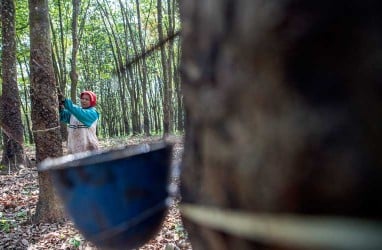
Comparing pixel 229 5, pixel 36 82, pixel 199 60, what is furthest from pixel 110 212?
pixel 36 82

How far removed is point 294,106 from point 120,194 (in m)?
0.87

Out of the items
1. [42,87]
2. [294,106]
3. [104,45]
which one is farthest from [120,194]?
[104,45]

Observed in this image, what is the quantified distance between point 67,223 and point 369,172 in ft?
17.3

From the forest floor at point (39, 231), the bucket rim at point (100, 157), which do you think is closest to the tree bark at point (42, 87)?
the forest floor at point (39, 231)

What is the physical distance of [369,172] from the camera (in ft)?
1.61

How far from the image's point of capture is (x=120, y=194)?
51.6 inches

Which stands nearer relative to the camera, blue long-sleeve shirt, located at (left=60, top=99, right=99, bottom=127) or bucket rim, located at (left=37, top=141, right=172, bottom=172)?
bucket rim, located at (left=37, top=141, right=172, bottom=172)

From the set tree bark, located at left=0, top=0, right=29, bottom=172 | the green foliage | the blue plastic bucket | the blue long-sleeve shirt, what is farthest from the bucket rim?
the green foliage

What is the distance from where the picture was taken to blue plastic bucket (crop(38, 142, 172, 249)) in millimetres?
1304

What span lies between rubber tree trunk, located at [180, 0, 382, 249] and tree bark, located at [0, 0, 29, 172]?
808 cm

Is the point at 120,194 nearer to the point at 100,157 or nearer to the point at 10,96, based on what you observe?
the point at 100,157

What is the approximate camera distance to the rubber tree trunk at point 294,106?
50cm

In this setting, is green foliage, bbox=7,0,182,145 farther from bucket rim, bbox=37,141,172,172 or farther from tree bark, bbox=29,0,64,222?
bucket rim, bbox=37,141,172,172

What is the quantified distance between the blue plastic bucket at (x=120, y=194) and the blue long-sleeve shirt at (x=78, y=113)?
412 centimetres
